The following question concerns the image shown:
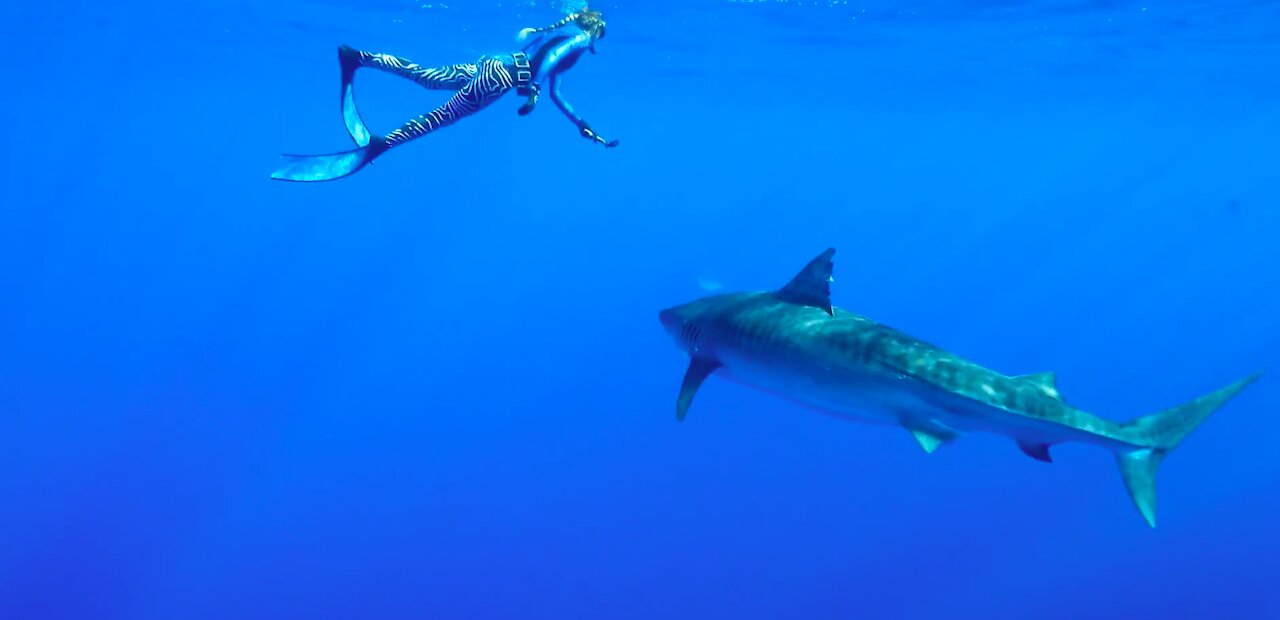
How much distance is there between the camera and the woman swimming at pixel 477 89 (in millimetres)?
7363

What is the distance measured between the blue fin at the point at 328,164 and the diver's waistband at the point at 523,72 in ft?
4.36

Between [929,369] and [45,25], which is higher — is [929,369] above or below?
below

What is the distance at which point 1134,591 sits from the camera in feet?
48.4

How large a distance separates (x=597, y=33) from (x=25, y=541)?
13287 mm

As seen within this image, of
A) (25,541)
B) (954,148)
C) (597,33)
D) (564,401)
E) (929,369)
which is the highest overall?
(954,148)

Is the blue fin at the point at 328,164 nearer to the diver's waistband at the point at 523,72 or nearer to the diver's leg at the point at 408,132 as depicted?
the diver's leg at the point at 408,132

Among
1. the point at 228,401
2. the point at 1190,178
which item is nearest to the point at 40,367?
the point at 228,401

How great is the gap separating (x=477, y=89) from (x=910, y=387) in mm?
4490

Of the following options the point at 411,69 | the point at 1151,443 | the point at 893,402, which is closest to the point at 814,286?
the point at 893,402

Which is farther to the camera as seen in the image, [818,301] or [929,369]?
[818,301]

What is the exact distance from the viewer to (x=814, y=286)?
641 cm

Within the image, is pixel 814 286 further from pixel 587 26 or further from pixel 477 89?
pixel 587 26

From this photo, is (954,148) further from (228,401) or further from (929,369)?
(929,369)

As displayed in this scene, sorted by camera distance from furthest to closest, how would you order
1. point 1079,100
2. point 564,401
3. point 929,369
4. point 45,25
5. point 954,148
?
point 954,148
point 1079,100
point 45,25
point 564,401
point 929,369
